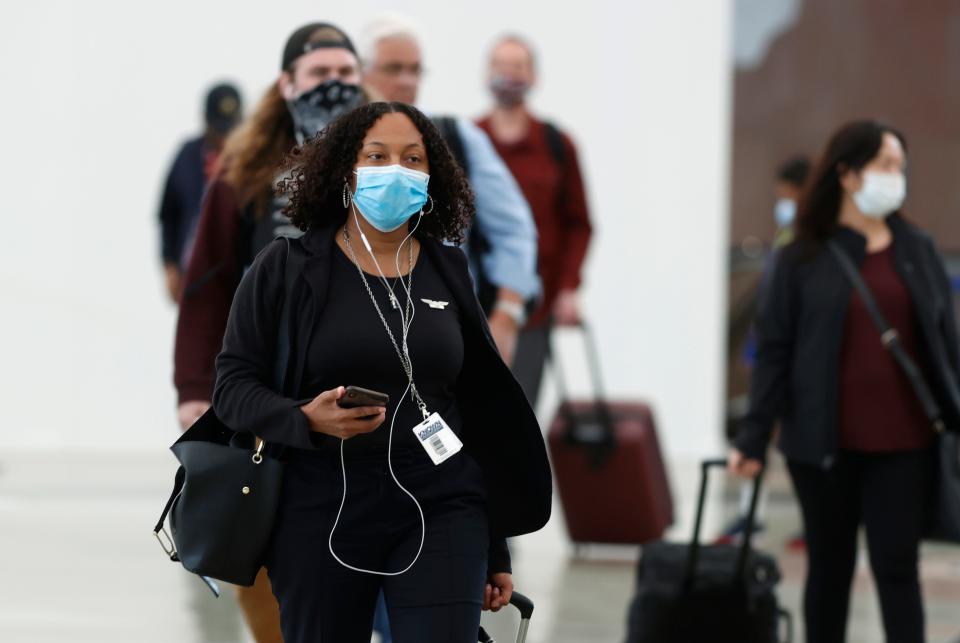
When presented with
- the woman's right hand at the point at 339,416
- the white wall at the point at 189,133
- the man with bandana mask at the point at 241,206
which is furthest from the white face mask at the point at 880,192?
the white wall at the point at 189,133

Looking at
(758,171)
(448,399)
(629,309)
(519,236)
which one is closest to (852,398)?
(519,236)

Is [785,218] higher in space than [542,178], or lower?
lower

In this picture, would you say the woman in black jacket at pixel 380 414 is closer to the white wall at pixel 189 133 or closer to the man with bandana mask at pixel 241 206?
the man with bandana mask at pixel 241 206

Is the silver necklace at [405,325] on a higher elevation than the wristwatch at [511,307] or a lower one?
higher

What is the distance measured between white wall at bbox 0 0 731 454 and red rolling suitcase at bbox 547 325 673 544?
137 inches

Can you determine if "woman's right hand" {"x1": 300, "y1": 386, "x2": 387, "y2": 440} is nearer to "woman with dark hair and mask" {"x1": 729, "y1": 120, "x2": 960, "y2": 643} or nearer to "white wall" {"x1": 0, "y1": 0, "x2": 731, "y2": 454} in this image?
"woman with dark hair and mask" {"x1": 729, "y1": 120, "x2": 960, "y2": 643}

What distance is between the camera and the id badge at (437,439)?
3.31 metres

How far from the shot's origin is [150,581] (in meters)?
7.08

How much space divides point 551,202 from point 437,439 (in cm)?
Result: 415

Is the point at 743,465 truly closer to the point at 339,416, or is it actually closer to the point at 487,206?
the point at 487,206

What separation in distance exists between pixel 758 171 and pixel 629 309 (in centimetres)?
139

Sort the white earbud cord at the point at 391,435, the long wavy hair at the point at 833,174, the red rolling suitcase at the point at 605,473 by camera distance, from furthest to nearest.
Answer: the red rolling suitcase at the point at 605,473 → the long wavy hair at the point at 833,174 → the white earbud cord at the point at 391,435

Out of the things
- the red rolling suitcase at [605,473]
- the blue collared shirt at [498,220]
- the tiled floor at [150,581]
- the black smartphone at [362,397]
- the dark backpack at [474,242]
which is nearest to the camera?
the black smartphone at [362,397]

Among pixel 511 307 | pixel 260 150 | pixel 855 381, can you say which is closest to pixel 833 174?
pixel 855 381
